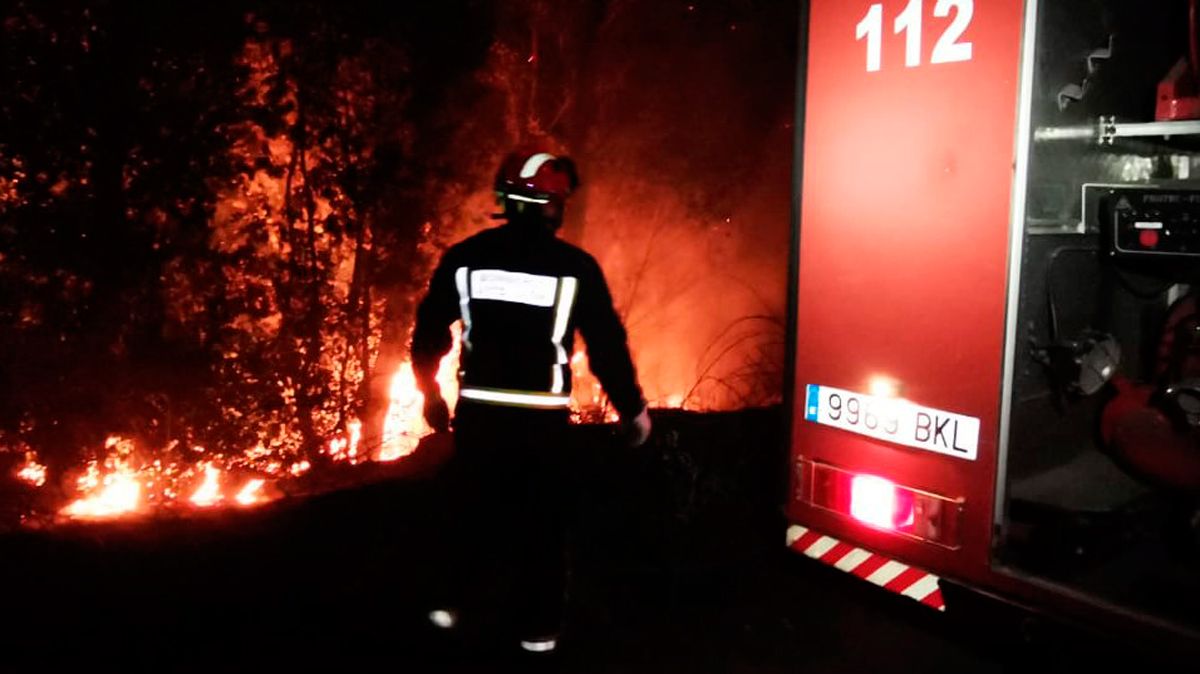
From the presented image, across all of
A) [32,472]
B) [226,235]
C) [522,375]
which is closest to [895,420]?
[522,375]

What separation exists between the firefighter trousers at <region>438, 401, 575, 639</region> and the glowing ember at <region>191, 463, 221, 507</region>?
8.49 feet

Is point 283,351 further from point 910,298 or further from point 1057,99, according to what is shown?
point 1057,99

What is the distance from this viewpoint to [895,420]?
3387 millimetres

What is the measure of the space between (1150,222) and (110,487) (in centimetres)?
550

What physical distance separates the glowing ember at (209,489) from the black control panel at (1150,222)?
16.7 feet

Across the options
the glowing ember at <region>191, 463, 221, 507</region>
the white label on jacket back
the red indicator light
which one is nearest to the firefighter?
the white label on jacket back

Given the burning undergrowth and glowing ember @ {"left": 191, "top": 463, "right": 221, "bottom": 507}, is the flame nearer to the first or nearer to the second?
the burning undergrowth

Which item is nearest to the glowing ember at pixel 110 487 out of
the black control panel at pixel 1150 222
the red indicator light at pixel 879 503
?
the red indicator light at pixel 879 503

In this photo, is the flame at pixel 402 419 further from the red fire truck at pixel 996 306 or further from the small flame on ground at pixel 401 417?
the red fire truck at pixel 996 306

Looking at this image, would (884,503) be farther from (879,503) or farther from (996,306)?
(996,306)

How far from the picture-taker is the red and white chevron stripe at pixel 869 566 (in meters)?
3.41

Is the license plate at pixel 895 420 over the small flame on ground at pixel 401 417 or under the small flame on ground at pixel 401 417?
over

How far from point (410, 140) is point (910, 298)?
4415 millimetres

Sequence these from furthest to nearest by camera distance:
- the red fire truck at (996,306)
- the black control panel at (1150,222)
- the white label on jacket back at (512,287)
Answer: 1. the white label on jacket back at (512,287)
2. the black control panel at (1150,222)
3. the red fire truck at (996,306)
